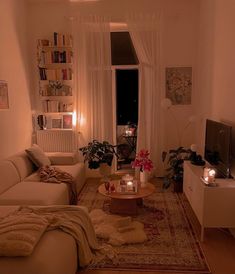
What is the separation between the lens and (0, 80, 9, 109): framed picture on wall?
3834 millimetres

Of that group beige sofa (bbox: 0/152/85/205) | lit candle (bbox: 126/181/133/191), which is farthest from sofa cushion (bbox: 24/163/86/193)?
lit candle (bbox: 126/181/133/191)

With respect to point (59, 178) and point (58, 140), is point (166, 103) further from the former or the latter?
point (59, 178)

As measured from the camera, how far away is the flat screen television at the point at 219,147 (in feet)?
9.30

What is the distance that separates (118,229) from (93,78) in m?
2.84

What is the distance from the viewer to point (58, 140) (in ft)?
15.9

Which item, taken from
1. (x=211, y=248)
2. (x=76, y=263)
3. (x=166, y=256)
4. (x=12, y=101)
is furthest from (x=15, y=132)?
(x=211, y=248)

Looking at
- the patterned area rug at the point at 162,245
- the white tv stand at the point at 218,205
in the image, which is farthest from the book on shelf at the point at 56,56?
the white tv stand at the point at 218,205

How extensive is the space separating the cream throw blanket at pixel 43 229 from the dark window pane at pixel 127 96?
3.01 meters

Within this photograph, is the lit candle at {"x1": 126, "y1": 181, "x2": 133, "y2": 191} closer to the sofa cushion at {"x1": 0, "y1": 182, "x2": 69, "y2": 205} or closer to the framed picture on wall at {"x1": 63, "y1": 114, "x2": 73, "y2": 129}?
the sofa cushion at {"x1": 0, "y1": 182, "x2": 69, "y2": 205}

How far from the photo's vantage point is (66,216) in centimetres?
230

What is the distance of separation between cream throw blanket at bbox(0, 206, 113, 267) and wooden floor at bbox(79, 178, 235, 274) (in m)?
0.23

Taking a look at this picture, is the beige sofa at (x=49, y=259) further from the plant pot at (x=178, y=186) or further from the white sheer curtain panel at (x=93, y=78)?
the white sheer curtain panel at (x=93, y=78)

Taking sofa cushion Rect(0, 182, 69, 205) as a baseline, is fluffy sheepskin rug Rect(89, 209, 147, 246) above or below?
below

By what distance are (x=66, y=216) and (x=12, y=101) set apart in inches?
101
